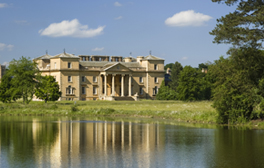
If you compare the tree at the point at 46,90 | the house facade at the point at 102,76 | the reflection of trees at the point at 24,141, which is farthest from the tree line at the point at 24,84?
the reflection of trees at the point at 24,141

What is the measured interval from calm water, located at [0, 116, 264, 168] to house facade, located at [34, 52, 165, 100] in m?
53.8

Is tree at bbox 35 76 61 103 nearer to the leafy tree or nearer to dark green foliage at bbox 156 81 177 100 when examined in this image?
dark green foliage at bbox 156 81 177 100

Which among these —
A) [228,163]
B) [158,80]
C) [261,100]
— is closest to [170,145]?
[228,163]

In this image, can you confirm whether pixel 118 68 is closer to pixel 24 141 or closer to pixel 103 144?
pixel 24 141

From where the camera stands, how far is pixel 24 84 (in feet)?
209

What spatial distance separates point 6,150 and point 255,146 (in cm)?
1108

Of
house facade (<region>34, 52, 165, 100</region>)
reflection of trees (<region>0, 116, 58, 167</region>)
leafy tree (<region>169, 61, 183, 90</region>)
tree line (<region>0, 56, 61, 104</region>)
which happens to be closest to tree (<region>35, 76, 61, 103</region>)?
tree line (<region>0, 56, 61, 104</region>)

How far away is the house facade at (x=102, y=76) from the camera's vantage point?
83562 mm

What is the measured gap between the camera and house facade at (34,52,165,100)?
3290 inches

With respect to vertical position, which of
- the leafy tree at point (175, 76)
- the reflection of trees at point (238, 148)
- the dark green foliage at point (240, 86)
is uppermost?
the leafy tree at point (175, 76)

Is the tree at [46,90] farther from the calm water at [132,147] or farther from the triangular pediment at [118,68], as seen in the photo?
the calm water at [132,147]

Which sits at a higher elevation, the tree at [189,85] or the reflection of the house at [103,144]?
the tree at [189,85]

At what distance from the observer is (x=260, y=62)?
2942 centimetres

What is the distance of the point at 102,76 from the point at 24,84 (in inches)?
1026
